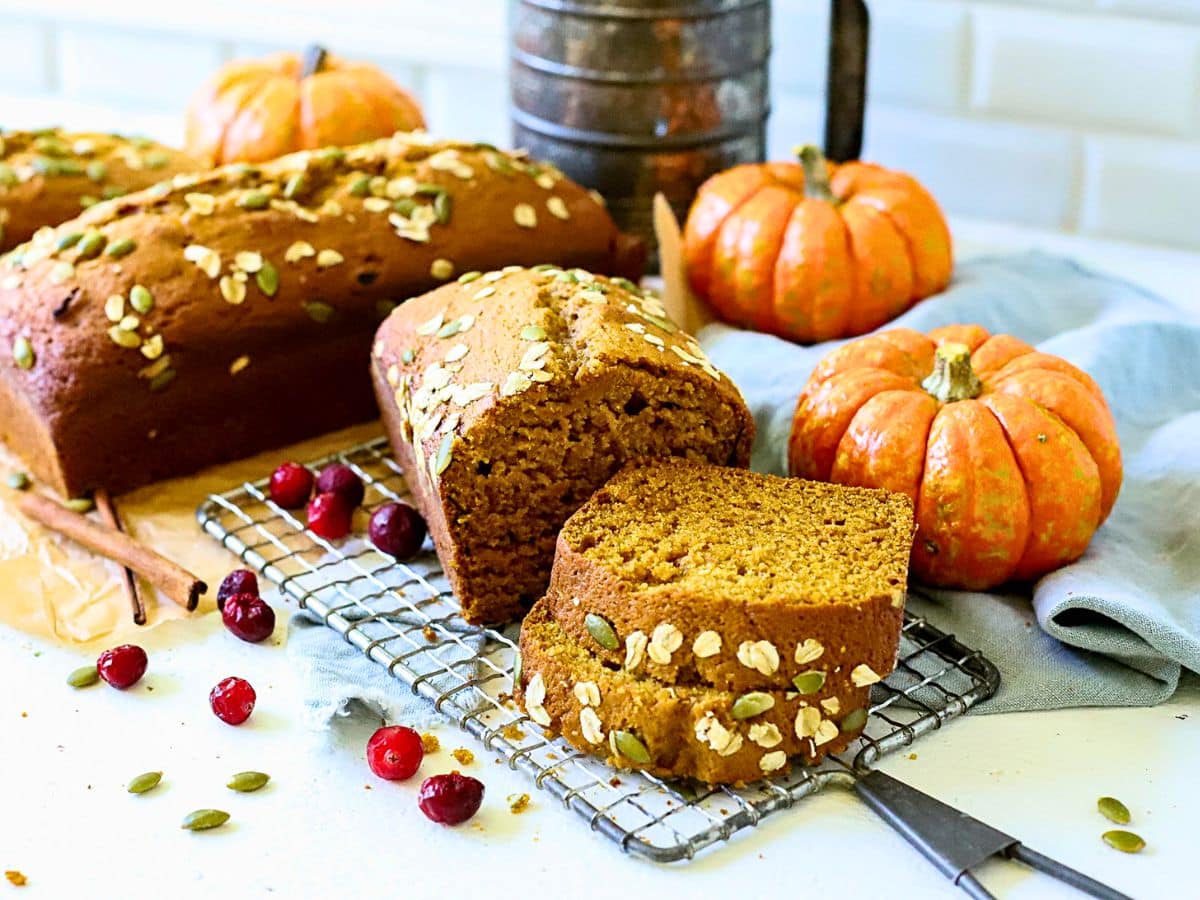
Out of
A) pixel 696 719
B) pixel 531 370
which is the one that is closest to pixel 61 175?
pixel 531 370

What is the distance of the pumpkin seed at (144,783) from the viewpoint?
1759 millimetres

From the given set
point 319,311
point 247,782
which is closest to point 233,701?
point 247,782

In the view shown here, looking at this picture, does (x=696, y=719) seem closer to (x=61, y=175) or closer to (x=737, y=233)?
(x=737, y=233)

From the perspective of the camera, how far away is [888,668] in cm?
179

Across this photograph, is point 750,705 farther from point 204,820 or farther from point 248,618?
point 248,618

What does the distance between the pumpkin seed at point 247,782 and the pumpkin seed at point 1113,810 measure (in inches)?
38.8

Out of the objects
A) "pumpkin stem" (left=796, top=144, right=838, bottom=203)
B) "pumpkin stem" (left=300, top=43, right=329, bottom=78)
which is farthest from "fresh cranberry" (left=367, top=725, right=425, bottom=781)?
"pumpkin stem" (left=300, top=43, right=329, bottom=78)

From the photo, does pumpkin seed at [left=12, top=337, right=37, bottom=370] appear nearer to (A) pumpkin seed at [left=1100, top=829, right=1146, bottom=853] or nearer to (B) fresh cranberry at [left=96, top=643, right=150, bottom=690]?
(B) fresh cranberry at [left=96, top=643, right=150, bottom=690]

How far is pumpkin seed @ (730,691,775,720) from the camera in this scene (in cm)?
170

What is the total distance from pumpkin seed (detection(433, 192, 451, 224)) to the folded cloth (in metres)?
0.53

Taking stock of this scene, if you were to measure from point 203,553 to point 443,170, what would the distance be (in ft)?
2.81

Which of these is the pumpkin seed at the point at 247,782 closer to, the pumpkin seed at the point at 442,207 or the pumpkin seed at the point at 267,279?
the pumpkin seed at the point at 267,279

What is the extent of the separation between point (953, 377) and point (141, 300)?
4.16 ft

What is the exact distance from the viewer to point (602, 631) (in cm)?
177
